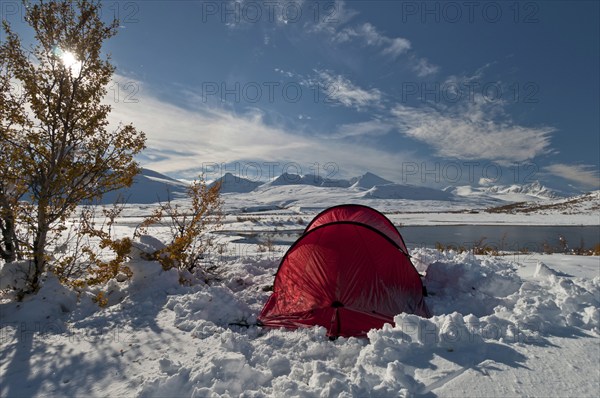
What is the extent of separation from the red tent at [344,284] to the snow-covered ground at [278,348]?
1.49ft

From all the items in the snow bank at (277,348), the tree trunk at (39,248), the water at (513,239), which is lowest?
the water at (513,239)

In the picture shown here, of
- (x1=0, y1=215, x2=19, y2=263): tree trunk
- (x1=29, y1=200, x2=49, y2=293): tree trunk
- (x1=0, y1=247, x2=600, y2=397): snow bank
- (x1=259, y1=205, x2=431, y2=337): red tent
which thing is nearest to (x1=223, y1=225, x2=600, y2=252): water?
(x1=259, y1=205, x2=431, y2=337): red tent

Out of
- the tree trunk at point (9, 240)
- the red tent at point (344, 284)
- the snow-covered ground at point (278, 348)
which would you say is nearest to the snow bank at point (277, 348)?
the snow-covered ground at point (278, 348)

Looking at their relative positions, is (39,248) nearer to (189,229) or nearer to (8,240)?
(8,240)

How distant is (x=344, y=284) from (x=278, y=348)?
1.80m

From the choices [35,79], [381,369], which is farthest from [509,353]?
[35,79]

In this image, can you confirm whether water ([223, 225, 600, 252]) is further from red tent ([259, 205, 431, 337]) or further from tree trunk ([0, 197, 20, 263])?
tree trunk ([0, 197, 20, 263])

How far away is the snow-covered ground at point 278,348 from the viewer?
3570 mm

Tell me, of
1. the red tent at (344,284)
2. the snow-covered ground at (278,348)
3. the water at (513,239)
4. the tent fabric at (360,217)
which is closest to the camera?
the snow-covered ground at (278,348)

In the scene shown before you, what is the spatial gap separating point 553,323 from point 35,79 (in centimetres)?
1019

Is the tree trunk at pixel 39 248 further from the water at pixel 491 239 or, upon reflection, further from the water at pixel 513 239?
the water at pixel 513 239

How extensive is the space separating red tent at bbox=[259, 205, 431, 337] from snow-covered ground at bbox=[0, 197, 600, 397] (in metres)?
0.46

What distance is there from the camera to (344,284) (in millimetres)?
6027

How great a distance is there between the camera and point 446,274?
25.6 ft
